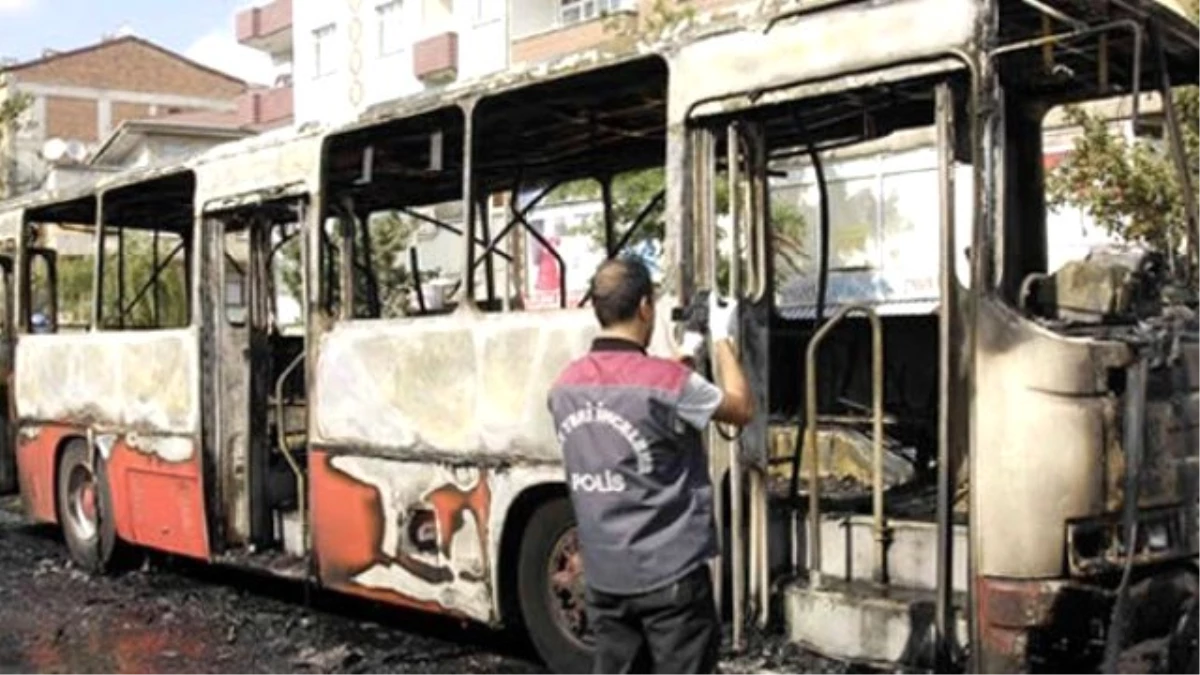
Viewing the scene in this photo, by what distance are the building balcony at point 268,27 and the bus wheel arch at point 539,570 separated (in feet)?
131

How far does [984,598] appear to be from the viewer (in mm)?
5035

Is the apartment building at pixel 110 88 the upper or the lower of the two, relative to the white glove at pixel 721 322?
upper

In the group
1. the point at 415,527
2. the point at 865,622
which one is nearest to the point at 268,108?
the point at 415,527

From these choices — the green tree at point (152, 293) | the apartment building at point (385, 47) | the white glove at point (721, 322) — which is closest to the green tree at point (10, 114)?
the apartment building at point (385, 47)

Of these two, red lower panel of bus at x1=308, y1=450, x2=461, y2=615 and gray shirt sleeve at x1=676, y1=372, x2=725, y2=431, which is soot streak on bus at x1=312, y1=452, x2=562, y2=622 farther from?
gray shirt sleeve at x1=676, y1=372, x2=725, y2=431

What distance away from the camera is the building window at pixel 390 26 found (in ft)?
127

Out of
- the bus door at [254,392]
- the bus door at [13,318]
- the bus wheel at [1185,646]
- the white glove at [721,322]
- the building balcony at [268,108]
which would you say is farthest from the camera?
the building balcony at [268,108]

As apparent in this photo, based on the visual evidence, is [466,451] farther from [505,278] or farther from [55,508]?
[55,508]

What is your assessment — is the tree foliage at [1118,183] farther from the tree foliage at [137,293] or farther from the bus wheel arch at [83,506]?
the bus wheel arch at [83,506]

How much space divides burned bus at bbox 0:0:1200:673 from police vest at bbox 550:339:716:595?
136 centimetres

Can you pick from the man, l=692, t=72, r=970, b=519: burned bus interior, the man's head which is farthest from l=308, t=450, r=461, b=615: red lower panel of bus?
the man's head

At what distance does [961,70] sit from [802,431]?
6.27 ft

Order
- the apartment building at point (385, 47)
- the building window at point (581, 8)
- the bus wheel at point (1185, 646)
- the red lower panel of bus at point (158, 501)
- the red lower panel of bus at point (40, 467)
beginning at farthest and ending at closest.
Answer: the apartment building at point (385, 47) → the building window at point (581, 8) → the red lower panel of bus at point (40, 467) → the red lower panel of bus at point (158, 501) → the bus wheel at point (1185, 646)

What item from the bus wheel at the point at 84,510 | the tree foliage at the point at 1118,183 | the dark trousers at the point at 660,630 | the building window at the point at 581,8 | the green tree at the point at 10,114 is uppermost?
the building window at the point at 581,8
